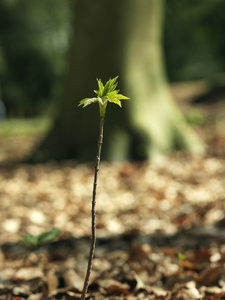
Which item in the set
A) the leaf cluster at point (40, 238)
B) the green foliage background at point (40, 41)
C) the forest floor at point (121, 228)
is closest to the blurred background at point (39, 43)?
the green foliage background at point (40, 41)

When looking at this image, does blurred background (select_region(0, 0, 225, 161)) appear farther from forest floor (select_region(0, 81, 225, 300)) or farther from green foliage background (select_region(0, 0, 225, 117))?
forest floor (select_region(0, 81, 225, 300))

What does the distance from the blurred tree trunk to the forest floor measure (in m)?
0.25

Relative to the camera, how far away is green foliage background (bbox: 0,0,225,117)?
63.9 ft

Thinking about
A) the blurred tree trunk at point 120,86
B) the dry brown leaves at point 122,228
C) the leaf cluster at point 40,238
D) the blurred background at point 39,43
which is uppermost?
the blurred background at point 39,43

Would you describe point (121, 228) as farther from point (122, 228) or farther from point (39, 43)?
point (39, 43)

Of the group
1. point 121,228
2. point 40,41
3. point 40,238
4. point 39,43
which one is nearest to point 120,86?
point 121,228

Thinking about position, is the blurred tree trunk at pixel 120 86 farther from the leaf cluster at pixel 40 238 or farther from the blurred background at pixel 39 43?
the blurred background at pixel 39 43

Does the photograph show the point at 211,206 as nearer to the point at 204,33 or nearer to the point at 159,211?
the point at 159,211

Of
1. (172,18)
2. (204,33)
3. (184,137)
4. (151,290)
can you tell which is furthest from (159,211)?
(172,18)

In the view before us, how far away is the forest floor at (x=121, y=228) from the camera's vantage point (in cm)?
167

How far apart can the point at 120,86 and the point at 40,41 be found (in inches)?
627

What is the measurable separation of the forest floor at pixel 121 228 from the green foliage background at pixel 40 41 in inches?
589

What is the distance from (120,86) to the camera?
4668mm

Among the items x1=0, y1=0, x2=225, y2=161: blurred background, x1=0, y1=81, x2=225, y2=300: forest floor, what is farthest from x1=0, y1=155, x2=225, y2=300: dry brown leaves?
x1=0, y1=0, x2=225, y2=161: blurred background
